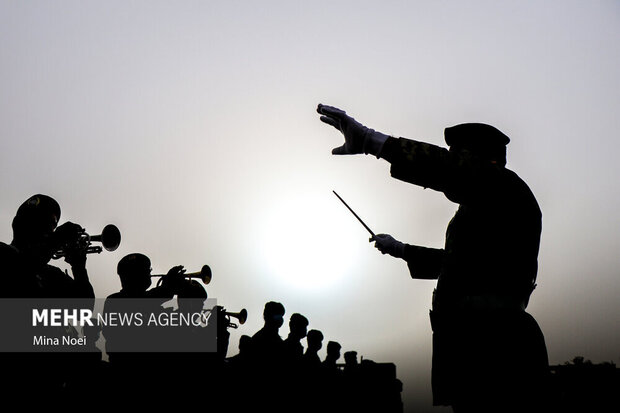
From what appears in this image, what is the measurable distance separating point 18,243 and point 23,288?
50 centimetres

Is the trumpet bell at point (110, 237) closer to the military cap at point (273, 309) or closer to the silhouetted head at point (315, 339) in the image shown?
the military cap at point (273, 309)

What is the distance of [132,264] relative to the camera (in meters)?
5.54

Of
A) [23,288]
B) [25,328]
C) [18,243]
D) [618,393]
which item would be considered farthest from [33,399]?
[618,393]

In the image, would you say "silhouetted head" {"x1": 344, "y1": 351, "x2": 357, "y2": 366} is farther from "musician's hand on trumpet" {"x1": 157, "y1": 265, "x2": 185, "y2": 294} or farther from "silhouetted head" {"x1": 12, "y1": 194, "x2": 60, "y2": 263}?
"silhouetted head" {"x1": 12, "y1": 194, "x2": 60, "y2": 263}

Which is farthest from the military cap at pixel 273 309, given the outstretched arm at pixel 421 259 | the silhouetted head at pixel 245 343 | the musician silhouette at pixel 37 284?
the outstretched arm at pixel 421 259

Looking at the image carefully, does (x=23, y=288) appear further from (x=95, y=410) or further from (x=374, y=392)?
(x=374, y=392)

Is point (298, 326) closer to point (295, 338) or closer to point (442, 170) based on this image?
point (295, 338)

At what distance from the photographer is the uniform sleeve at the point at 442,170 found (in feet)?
7.21

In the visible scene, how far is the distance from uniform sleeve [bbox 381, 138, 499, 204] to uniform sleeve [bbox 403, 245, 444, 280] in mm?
1796

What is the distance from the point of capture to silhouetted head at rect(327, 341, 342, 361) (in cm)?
964

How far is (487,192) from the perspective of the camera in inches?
88.9

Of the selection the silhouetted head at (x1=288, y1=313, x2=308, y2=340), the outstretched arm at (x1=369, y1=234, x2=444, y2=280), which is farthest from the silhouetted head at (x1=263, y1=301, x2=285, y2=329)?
the outstretched arm at (x1=369, y1=234, x2=444, y2=280)

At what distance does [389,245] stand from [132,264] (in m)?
3.38

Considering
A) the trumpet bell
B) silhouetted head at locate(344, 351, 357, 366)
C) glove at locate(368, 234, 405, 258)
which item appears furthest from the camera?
→ silhouetted head at locate(344, 351, 357, 366)
